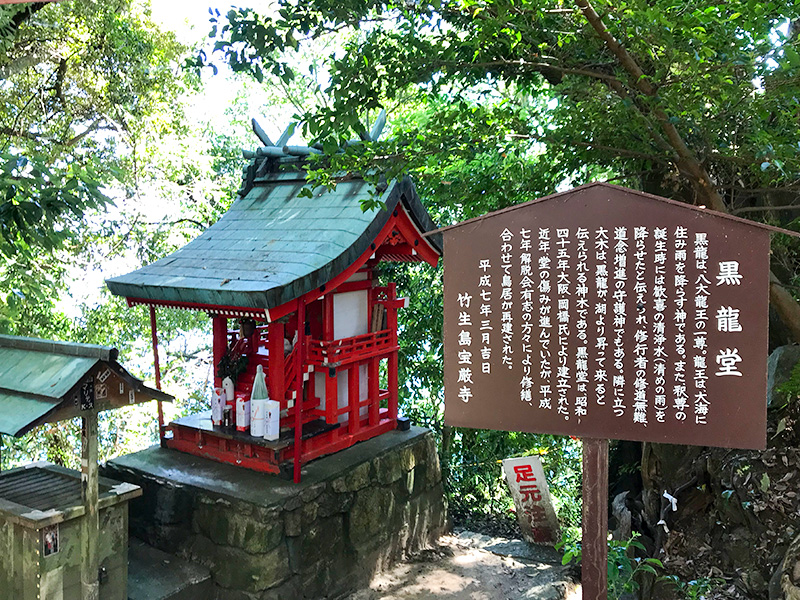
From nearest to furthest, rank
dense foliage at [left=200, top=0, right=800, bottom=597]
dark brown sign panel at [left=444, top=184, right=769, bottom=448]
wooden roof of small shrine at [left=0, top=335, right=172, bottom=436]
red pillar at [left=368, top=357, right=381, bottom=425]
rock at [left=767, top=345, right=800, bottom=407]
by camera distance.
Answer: dark brown sign panel at [left=444, top=184, right=769, bottom=448], dense foliage at [left=200, top=0, right=800, bottom=597], wooden roof of small shrine at [left=0, top=335, right=172, bottom=436], rock at [left=767, top=345, right=800, bottom=407], red pillar at [left=368, top=357, right=381, bottom=425]

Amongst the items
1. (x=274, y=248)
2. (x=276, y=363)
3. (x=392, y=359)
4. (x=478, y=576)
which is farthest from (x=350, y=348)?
(x=478, y=576)

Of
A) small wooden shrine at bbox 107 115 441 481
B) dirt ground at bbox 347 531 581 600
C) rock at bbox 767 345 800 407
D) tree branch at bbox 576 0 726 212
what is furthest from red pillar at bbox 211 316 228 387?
rock at bbox 767 345 800 407

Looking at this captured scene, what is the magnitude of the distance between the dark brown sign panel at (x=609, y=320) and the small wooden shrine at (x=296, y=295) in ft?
6.97

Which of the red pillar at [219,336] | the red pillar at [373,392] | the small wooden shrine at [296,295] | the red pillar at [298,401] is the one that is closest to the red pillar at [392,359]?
the small wooden shrine at [296,295]

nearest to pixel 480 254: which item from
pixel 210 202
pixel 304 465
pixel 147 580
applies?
pixel 304 465

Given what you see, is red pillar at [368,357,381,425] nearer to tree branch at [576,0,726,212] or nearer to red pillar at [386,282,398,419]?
A: red pillar at [386,282,398,419]

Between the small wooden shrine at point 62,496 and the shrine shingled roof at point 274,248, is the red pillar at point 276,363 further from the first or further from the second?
the small wooden shrine at point 62,496

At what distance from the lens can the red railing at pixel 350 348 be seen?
571 cm

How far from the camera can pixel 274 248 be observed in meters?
5.66

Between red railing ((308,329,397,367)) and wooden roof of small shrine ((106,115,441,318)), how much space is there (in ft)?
2.52

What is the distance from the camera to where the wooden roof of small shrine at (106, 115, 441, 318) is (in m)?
→ 5.04

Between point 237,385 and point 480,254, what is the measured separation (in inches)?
145

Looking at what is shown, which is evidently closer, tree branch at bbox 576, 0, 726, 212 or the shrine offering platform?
tree branch at bbox 576, 0, 726, 212

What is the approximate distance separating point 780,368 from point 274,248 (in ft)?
14.2
